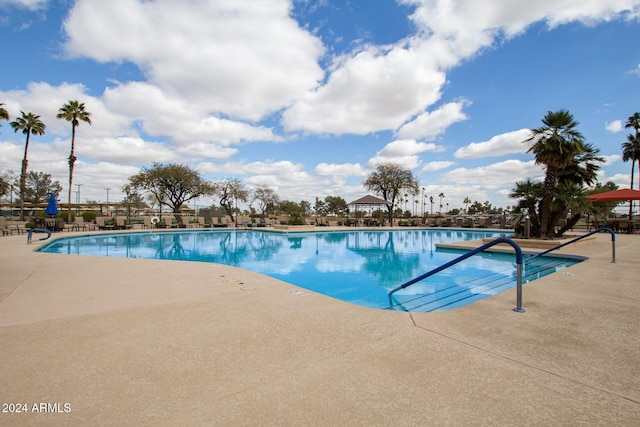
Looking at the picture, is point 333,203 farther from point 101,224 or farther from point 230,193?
point 101,224

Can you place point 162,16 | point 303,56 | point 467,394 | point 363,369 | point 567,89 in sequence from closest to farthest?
point 467,394
point 363,369
point 162,16
point 567,89
point 303,56

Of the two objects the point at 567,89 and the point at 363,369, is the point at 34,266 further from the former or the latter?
the point at 567,89

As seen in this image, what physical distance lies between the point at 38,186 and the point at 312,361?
67.5m

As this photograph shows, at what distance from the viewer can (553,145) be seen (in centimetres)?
979

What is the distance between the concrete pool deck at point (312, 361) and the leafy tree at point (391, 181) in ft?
82.6

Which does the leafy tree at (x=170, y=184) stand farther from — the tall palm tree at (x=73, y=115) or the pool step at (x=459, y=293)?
the pool step at (x=459, y=293)

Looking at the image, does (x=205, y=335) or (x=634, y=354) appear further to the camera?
(x=205, y=335)

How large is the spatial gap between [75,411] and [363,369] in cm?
158

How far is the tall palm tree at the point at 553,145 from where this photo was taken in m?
9.79

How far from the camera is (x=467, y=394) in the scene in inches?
62.6

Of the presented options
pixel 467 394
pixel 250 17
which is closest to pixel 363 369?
pixel 467 394

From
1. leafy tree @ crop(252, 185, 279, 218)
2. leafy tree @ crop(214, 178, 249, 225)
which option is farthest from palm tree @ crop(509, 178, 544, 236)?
leafy tree @ crop(252, 185, 279, 218)

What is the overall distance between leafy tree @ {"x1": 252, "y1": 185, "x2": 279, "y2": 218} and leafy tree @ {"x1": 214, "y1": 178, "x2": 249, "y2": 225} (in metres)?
4.38

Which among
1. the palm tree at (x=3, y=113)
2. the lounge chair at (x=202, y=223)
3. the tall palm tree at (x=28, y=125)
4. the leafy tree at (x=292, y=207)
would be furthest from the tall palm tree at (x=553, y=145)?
the tall palm tree at (x=28, y=125)
